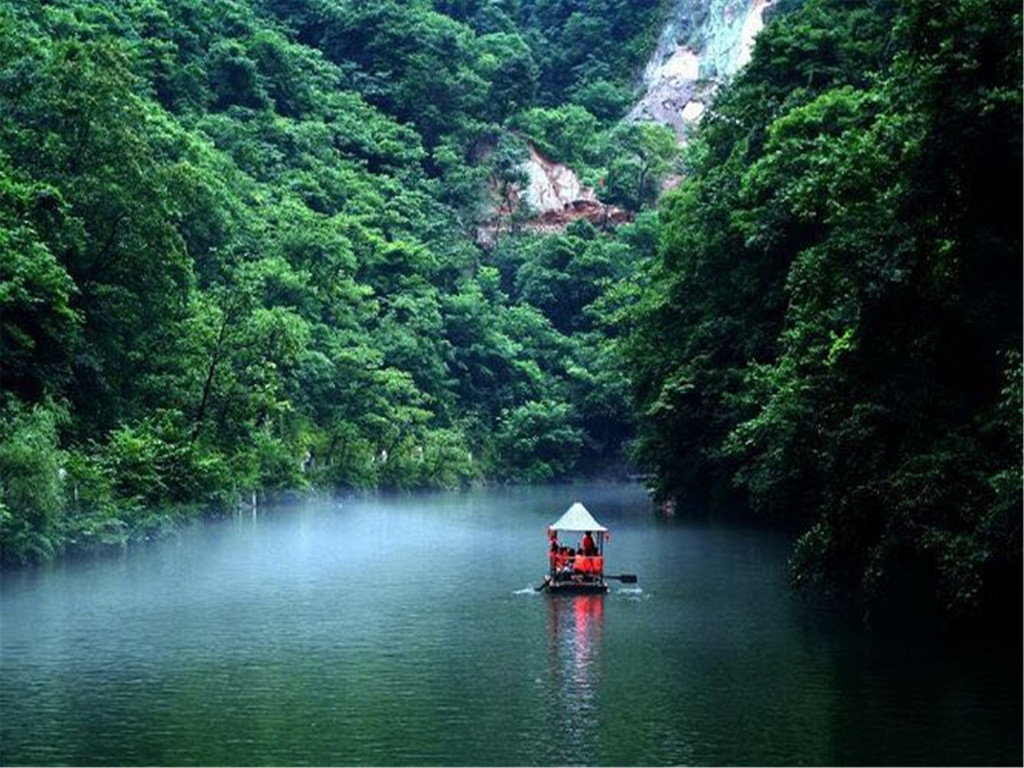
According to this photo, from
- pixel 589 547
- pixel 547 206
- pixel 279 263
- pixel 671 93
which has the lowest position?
pixel 589 547

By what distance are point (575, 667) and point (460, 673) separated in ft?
6.70

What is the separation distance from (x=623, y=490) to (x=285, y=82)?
37055 mm

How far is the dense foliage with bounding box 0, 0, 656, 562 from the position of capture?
50906 mm

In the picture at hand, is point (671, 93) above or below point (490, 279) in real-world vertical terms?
above

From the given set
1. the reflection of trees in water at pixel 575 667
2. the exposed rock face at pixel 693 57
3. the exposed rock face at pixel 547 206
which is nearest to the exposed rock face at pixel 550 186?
the exposed rock face at pixel 547 206

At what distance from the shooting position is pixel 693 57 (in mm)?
138375

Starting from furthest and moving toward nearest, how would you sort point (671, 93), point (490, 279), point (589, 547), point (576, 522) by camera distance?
1. point (671, 93)
2. point (490, 279)
3. point (589, 547)
4. point (576, 522)

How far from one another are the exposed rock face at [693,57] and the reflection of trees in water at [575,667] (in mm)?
97092

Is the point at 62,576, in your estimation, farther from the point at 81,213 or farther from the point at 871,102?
the point at 871,102

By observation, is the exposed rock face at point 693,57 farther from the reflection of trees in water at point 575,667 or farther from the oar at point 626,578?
the reflection of trees in water at point 575,667

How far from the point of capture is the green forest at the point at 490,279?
1186 inches

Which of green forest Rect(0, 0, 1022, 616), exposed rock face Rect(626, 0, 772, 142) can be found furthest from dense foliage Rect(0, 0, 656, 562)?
exposed rock face Rect(626, 0, 772, 142)

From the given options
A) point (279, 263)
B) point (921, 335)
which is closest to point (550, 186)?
point (279, 263)

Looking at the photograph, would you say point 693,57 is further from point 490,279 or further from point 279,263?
point 279,263
